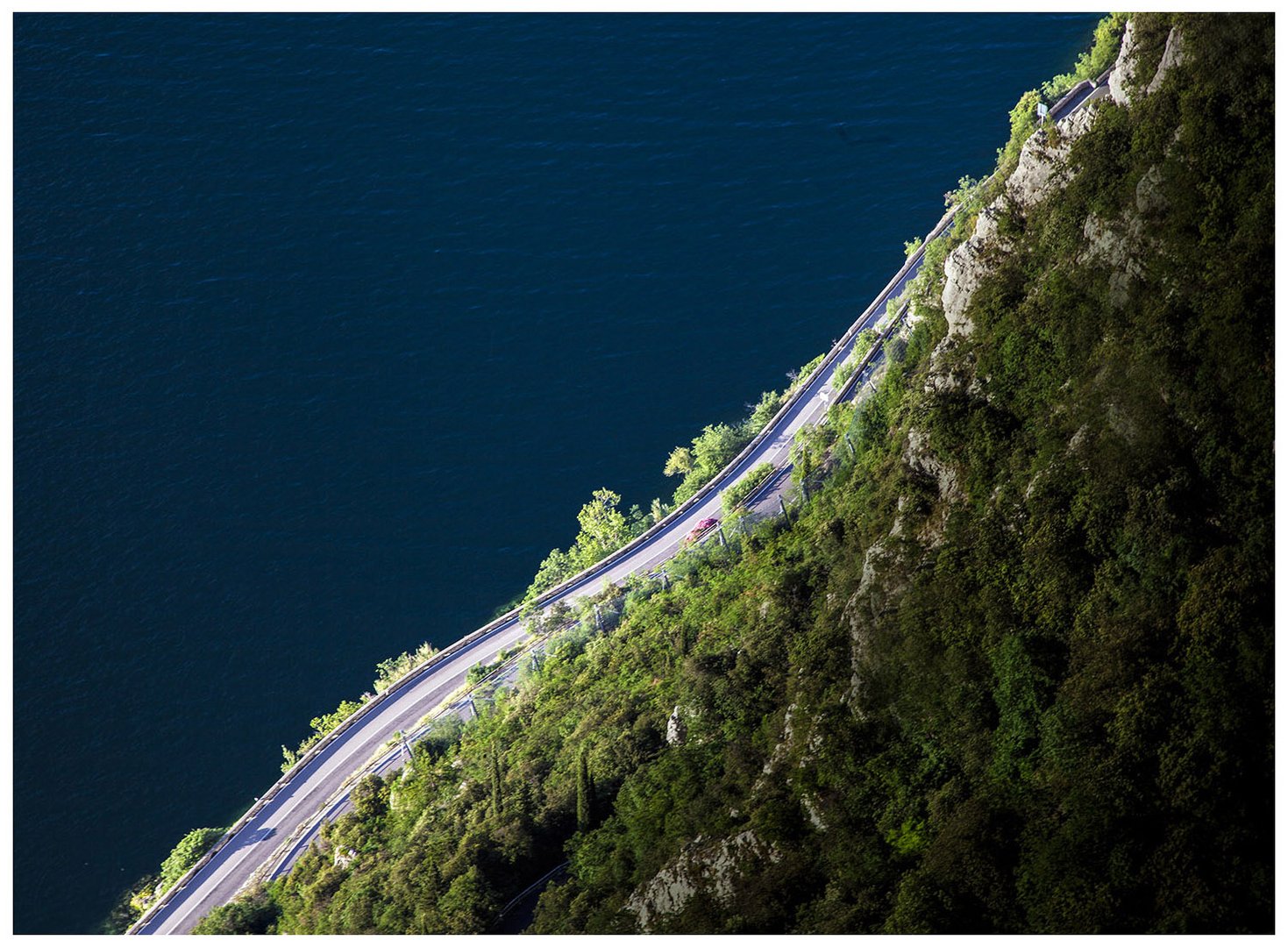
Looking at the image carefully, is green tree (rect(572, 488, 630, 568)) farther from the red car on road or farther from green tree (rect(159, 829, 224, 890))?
green tree (rect(159, 829, 224, 890))

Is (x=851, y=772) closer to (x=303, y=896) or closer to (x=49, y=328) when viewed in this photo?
(x=303, y=896)

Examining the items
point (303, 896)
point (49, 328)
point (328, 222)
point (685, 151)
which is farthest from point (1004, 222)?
point (49, 328)

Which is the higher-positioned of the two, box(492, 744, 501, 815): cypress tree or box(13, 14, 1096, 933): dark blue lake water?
box(13, 14, 1096, 933): dark blue lake water

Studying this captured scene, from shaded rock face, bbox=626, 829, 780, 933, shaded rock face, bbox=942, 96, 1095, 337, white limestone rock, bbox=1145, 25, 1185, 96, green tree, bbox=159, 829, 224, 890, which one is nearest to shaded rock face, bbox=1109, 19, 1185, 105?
white limestone rock, bbox=1145, 25, 1185, 96

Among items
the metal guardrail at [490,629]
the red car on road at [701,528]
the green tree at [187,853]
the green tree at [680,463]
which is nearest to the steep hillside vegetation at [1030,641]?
the metal guardrail at [490,629]

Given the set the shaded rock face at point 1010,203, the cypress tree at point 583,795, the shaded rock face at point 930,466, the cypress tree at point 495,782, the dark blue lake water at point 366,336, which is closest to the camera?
the shaded rock face at point 930,466

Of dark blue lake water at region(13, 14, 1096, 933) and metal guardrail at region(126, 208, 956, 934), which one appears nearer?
metal guardrail at region(126, 208, 956, 934)

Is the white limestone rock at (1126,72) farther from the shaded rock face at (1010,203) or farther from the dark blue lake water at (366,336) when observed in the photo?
the dark blue lake water at (366,336)
